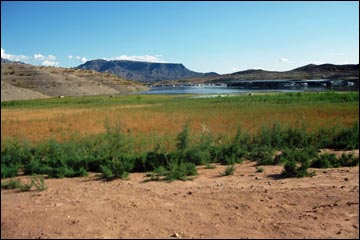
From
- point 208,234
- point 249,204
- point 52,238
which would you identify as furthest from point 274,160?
point 52,238

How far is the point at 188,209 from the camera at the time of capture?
274 inches

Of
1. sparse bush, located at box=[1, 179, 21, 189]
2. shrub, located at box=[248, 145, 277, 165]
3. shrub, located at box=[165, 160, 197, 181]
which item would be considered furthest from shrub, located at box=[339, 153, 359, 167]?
sparse bush, located at box=[1, 179, 21, 189]

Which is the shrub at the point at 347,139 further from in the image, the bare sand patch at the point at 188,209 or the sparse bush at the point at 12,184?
the sparse bush at the point at 12,184

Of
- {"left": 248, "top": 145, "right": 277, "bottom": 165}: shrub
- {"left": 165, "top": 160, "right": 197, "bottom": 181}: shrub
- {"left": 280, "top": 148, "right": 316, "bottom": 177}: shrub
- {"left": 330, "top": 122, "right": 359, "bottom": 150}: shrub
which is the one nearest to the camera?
{"left": 165, "top": 160, "right": 197, "bottom": 181}: shrub

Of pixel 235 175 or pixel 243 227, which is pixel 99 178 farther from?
pixel 243 227

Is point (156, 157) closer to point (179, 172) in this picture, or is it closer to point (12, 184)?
point (179, 172)

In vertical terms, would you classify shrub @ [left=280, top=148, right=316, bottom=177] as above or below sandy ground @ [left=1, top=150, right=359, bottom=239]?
above

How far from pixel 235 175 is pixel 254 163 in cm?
197

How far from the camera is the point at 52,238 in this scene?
18.4 ft

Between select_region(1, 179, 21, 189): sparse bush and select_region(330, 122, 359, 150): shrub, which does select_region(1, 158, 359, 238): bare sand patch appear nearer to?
select_region(1, 179, 21, 189): sparse bush

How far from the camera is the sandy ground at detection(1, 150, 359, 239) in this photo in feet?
19.4

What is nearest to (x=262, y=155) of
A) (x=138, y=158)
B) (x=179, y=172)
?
(x=179, y=172)

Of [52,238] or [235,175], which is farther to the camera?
[235,175]

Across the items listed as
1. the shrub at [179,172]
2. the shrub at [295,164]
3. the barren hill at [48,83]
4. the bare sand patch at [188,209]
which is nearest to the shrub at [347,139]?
Result: the shrub at [295,164]
